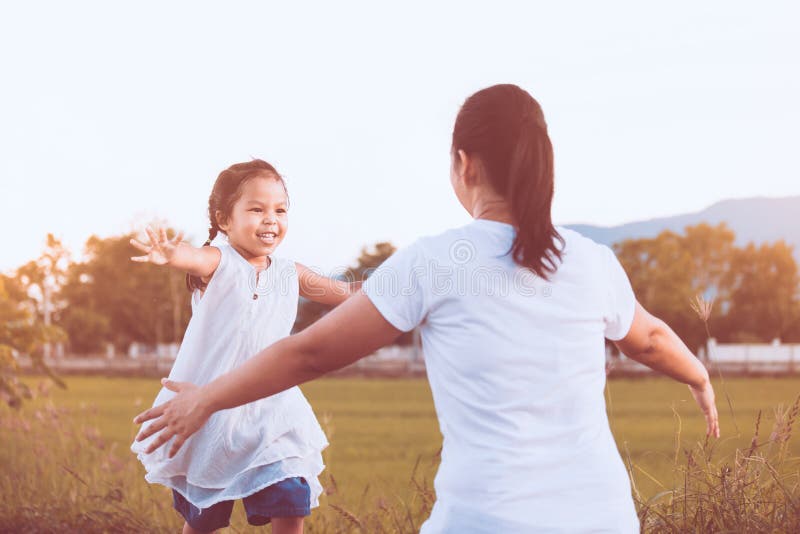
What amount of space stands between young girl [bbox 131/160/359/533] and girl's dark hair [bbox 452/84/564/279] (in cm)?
164

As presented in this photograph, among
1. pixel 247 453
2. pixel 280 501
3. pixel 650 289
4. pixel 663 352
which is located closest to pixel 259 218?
pixel 247 453

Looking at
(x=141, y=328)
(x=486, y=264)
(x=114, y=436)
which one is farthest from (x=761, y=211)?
(x=486, y=264)

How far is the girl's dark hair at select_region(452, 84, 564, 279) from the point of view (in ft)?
6.55

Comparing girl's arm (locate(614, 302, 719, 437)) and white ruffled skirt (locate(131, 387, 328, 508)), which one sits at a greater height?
girl's arm (locate(614, 302, 719, 437))

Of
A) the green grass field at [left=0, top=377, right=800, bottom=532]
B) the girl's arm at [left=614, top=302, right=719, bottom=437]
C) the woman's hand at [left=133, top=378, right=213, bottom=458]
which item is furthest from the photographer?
the green grass field at [left=0, top=377, right=800, bottom=532]

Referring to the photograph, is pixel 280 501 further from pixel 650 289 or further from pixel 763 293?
pixel 763 293

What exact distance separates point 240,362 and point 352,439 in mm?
13675

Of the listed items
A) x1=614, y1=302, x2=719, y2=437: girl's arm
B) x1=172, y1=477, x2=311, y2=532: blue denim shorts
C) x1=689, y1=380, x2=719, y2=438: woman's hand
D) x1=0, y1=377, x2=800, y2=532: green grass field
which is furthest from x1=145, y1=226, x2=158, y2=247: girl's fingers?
x1=689, y1=380, x2=719, y2=438: woman's hand

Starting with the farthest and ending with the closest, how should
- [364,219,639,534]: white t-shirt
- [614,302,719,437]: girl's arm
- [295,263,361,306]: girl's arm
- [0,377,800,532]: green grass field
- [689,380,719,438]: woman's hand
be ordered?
[0,377,800,532]: green grass field, [295,263,361,306]: girl's arm, [689,380,719,438]: woman's hand, [614,302,719,437]: girl's arm, [364,219,639,534]: white t-shirt

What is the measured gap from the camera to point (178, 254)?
3.35m

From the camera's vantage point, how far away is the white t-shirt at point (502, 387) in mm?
1892

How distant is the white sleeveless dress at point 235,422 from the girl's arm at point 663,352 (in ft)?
4.99

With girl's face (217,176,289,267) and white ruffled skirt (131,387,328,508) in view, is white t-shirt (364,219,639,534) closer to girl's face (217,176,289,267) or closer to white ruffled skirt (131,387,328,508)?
white ruffled skirt (131,387,328,508)

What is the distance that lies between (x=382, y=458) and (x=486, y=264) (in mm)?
12628
